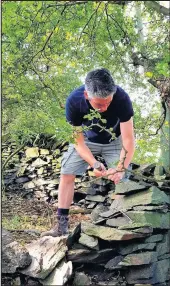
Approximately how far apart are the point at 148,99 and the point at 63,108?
0.35 m

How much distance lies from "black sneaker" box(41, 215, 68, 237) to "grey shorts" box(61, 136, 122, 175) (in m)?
0.19

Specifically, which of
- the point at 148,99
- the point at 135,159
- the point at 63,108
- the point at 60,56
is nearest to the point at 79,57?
the point at 60,56

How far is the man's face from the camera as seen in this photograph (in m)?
1.50

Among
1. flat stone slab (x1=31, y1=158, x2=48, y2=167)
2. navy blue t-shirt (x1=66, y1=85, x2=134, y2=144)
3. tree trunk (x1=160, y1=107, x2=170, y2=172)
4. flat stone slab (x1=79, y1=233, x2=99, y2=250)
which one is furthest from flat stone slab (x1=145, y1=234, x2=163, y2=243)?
flat stone slab (x1=31, y1=158, x2=48, y2=167)

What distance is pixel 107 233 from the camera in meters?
1.65

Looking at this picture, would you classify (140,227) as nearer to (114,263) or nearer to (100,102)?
(114,263)

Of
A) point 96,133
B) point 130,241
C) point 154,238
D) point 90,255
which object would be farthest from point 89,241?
point 96,133

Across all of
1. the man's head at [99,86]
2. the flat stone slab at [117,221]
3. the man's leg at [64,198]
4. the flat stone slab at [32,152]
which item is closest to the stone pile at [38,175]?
the flat stone slab at [32,152]

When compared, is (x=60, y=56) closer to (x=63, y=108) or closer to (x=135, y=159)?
(x=63, y=108)

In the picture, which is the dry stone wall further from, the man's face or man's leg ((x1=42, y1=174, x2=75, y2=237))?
the man's face

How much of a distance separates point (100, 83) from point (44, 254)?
0.66 m

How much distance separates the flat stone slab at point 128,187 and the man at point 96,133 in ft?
0.29

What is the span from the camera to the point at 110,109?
62.7 inches

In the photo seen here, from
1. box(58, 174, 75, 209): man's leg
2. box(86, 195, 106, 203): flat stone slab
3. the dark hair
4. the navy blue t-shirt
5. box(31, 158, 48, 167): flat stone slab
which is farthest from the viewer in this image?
box(31, 158, 48, 167): flat stone slab
